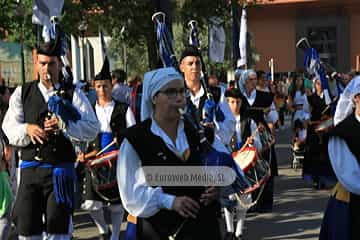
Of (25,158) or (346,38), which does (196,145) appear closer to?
(25,158)

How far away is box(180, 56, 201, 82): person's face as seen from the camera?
611 cm

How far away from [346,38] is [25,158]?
47753 millimetres

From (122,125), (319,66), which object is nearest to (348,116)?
(122,125)

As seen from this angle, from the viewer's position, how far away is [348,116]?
490 cm

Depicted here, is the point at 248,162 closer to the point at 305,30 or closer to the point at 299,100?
the point at 299,100

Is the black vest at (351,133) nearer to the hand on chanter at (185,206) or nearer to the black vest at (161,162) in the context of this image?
the black vest at (161,162)

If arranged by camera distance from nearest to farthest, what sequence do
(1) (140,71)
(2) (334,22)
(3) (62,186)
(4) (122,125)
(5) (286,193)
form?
(3) (62,186) < (4) (122,125) < (5) (286,193) < (1) (140,71) < (2) (334,22)

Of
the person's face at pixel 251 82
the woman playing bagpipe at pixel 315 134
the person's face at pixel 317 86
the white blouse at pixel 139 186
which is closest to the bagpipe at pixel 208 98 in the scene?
the person's face at pixel 251 82

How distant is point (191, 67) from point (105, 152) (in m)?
1.72

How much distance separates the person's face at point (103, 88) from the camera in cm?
750

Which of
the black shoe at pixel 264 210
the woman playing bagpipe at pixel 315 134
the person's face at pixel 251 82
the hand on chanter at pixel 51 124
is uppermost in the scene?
the person's face at pixel 251 82

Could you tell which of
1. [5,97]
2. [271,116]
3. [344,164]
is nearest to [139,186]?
[344,164]

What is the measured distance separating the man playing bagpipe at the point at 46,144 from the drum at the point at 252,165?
251cm

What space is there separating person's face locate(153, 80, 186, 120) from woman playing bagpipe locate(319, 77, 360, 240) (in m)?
1.46
